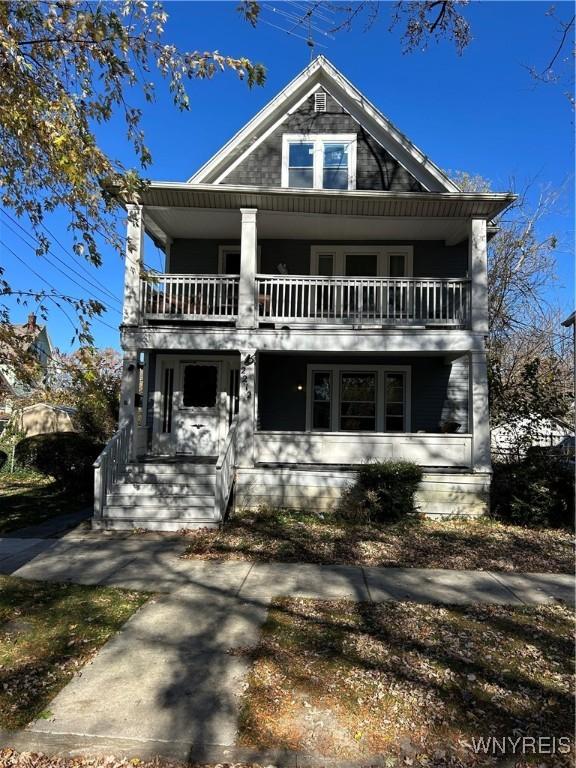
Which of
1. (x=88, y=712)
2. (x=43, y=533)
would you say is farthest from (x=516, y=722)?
(x=43, y=533)

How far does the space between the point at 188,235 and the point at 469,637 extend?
1086 cm

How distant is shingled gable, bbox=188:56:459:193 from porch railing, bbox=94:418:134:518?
20.0ft

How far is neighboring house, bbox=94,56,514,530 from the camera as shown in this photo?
1007 cm

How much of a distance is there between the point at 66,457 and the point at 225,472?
4553 millimetres

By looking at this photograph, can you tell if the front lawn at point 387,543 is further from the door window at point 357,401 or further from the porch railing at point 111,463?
the door window at point 357,401

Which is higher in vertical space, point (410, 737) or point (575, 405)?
point (575, 405)

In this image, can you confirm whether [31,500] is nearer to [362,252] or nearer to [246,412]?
[246,412]

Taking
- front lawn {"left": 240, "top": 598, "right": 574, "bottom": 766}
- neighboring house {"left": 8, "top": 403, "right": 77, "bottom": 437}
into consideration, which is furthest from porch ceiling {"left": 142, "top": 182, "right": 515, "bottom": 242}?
neighboring house {"left": 8, "top": 403, "right": 77, "bottom": 437}

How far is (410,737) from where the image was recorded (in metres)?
3.15

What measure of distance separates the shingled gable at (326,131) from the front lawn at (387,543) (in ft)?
25.0

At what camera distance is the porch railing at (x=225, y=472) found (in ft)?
28.8

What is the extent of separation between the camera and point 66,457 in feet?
38.1

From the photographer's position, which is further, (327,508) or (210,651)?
(327,508)

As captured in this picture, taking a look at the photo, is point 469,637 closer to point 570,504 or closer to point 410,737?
point 410,737
